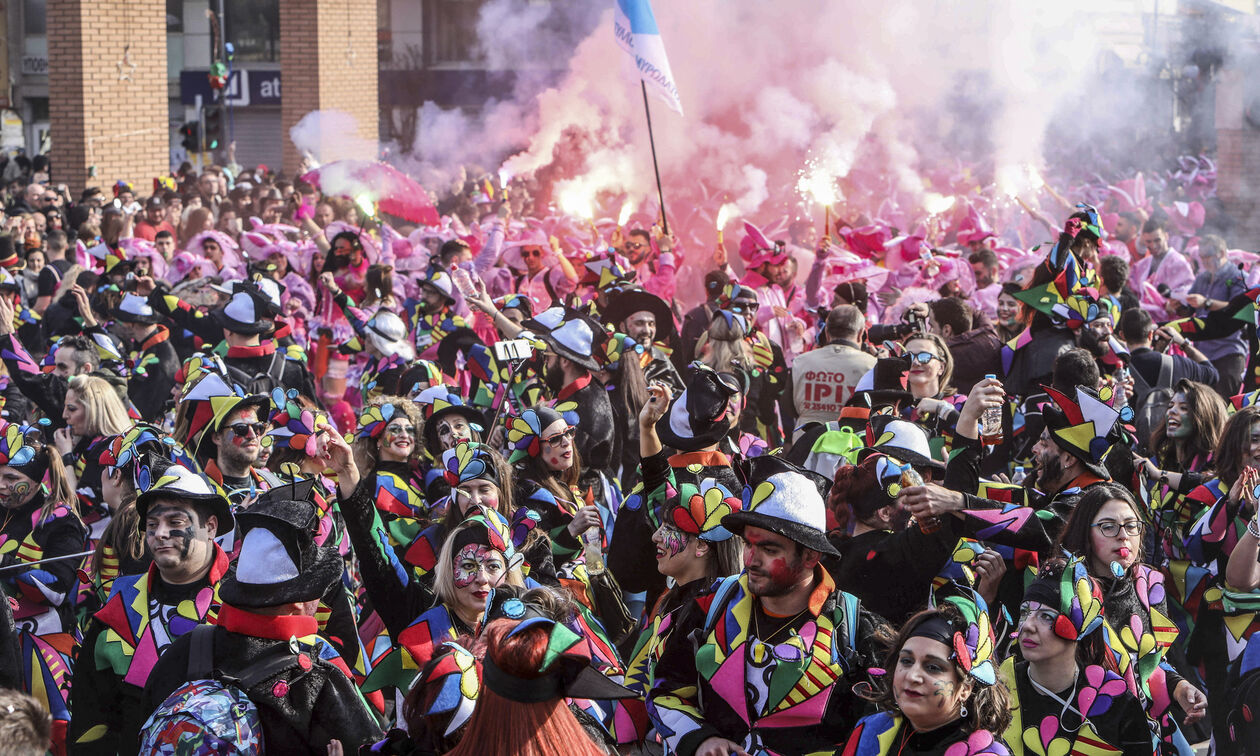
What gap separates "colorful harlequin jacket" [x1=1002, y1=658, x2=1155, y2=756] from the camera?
423cm

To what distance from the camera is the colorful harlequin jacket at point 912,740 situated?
3.55m

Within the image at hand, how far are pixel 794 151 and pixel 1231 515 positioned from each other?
14587mm

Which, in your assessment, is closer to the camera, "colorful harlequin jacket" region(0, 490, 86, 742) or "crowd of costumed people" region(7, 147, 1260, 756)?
"crowd of costumed people" region(7, 147, 1260, 756)

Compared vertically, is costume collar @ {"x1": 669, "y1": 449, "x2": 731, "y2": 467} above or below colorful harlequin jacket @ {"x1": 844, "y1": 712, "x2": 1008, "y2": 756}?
above

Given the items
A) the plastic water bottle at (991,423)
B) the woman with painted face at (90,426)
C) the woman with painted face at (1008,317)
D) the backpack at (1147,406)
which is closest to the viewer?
the plastic water bottle at (991,423)

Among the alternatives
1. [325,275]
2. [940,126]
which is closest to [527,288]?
[325,275]

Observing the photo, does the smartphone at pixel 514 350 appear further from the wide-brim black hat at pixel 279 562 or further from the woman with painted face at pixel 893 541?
the wide-brim black hat at pixel 279 562

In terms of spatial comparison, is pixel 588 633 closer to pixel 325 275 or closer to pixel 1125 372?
pixel 1125 372

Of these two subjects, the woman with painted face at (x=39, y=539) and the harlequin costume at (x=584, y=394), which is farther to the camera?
the harlequin costume at (x=584, y=394)

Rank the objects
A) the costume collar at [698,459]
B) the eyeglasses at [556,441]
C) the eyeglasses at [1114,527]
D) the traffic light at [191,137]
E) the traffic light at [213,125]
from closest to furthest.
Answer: the eyeglasses at [1114,527], the costume collar at [698,459], the eyeglasses at [556,441], the traffic light at [191,137], the traffic light at [213,125]

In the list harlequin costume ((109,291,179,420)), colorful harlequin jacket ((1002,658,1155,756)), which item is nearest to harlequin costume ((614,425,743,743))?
colorful harlequin jacket ((1002,658,1155,756))

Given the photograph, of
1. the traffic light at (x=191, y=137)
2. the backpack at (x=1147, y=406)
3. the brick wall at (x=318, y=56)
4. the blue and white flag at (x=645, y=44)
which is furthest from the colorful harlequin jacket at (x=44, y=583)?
the traffic light at (x=191, y=137)

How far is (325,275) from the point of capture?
1141cm

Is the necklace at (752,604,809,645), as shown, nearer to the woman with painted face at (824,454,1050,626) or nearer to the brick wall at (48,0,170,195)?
the woman with painted face at (824,454,1050,626)
